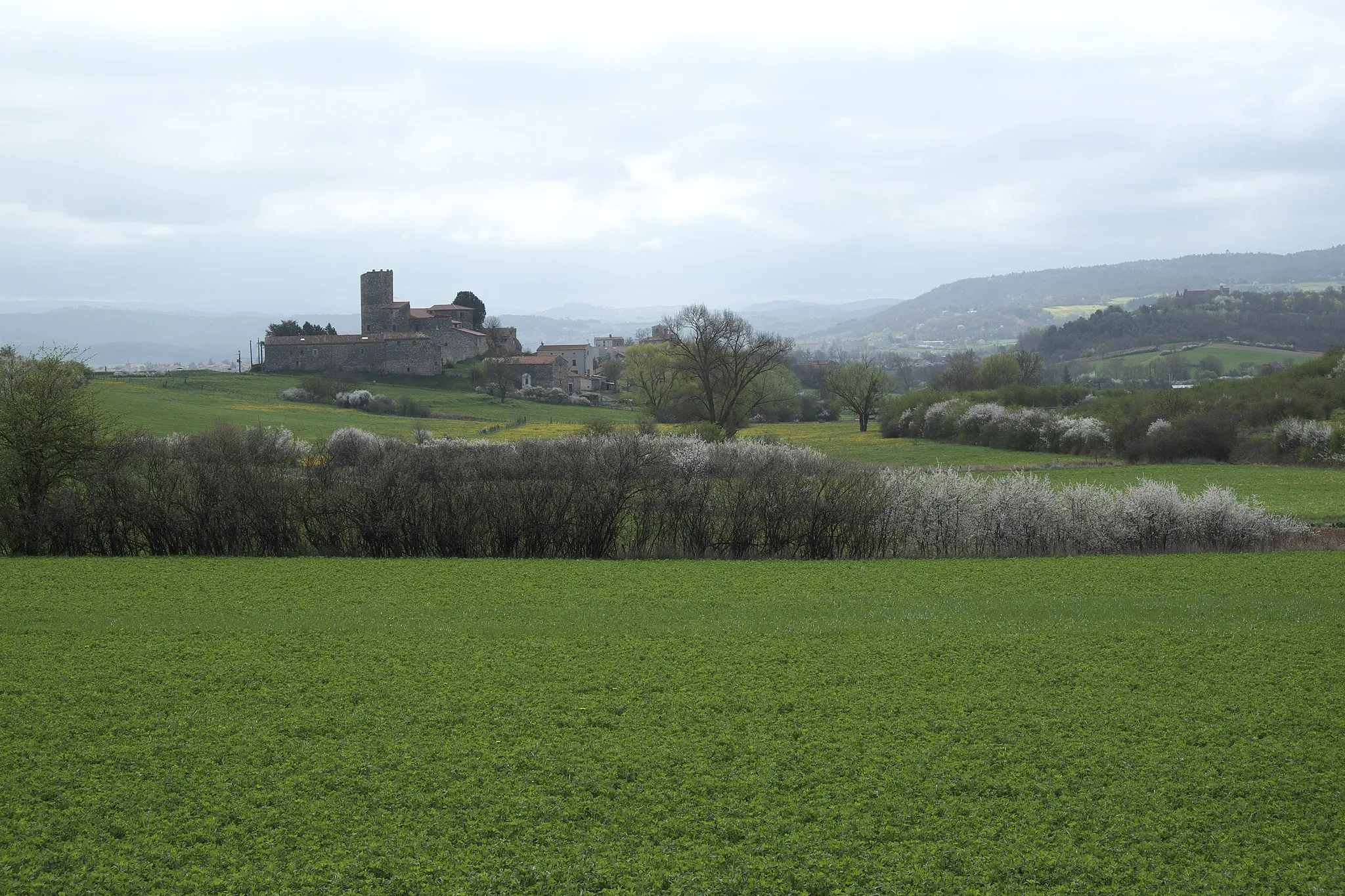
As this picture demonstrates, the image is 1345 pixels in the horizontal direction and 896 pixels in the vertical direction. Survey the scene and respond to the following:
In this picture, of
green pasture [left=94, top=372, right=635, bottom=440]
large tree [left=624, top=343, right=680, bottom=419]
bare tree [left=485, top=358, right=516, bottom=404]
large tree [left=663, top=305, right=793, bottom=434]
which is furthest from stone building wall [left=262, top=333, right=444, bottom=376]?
large tree [left=663, top=305, right=793, bottom=434]

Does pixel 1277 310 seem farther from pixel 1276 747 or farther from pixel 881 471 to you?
pixel 1276 747

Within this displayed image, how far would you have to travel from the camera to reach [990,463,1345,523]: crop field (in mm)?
25062

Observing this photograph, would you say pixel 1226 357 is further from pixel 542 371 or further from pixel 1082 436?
pixel 1082 436

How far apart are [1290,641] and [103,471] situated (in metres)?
20.9

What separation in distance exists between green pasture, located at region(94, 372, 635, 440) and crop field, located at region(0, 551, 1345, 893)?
1092 inches

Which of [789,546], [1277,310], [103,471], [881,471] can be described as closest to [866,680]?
[789,546]

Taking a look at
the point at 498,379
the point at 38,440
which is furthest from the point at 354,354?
the point at 38,440

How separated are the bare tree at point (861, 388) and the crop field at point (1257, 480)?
28180mm

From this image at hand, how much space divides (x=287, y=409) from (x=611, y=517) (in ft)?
147

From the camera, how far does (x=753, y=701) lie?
33.3ft

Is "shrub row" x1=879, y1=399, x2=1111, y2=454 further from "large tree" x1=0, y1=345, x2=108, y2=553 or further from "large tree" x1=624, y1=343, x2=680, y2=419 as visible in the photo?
"large tree" x1=0, y1=345, x2=108, y2=553

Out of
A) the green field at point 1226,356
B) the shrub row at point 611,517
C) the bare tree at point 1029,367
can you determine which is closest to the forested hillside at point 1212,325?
the green field at point 1226,356

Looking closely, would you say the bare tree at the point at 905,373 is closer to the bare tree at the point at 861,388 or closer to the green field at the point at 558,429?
the bare tree at the point at 861,388

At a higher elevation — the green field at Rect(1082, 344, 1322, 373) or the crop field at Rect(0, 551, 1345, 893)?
the green field at Rect(1082, 344, 1322, 373)
